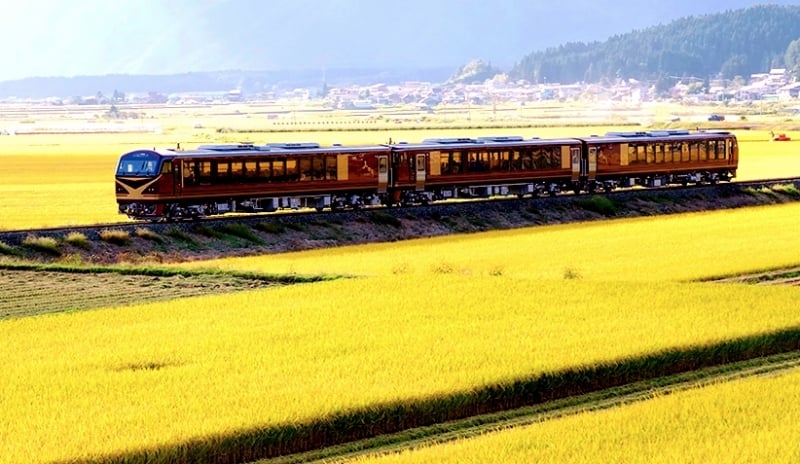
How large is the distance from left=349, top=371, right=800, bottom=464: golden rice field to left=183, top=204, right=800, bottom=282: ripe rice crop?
14.6m

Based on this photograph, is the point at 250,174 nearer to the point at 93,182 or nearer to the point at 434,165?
the point at 434,165

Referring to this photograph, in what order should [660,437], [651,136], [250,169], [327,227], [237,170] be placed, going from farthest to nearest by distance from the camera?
1. [651,136]
2. [250,169]
3. [237,170]
4. [327,227]
5. [660,437]

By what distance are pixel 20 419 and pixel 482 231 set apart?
33655mm

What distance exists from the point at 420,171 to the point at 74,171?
32.9 meters

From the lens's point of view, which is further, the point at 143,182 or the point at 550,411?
the point at 143,182

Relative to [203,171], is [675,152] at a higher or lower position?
lower

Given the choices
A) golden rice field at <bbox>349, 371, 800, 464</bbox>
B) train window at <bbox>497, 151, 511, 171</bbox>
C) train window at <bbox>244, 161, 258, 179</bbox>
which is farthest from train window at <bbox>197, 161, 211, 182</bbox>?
golden rice field at <bbox>349, 371, 800, 464</bbox>

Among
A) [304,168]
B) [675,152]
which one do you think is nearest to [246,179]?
[304,168]

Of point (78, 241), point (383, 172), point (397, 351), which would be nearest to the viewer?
point (397, 351)

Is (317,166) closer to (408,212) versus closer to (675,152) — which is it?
(408,212)

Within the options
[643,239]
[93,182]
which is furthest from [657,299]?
[93,182]

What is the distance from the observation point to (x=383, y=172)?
51.3 m

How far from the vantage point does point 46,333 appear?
23453mm

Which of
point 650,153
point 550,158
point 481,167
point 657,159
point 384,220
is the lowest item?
point 384,220
